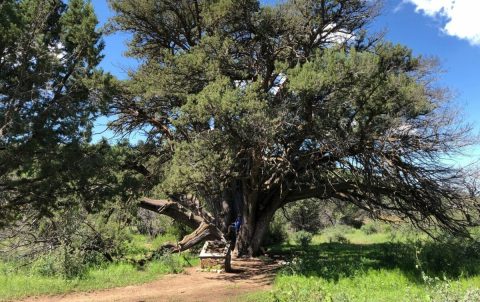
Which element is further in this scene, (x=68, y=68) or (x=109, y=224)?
(x=109, y=224)

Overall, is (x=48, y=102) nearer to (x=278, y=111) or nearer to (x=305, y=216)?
(x=278, y=111)

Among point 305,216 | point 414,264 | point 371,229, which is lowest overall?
point 414,264

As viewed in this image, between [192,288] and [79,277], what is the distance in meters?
3.43

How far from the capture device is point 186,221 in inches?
786

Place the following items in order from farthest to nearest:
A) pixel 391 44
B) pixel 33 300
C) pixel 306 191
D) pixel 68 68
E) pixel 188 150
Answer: pixel 306 191 → pixel 391 44 → pixel 188 150 → pixel 33 300 → pixel 68 68

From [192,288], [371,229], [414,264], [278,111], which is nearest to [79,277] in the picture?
[192,288]

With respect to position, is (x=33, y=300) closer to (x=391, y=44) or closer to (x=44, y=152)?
(x=44, y=152)

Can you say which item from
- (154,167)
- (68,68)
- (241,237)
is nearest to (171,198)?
(154,167)

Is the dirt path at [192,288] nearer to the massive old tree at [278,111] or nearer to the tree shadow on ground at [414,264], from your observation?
the tree shadow on ground at [414,264]

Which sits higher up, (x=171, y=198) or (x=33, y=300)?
(x=171, y=198)

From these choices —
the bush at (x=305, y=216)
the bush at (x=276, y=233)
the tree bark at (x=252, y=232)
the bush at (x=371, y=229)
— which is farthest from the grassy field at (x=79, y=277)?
the bush at (x=371, y=229)

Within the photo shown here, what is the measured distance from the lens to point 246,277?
13.2 m

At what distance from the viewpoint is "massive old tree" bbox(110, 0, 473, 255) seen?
12250 mm

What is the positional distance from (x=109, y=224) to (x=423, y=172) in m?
10.8
